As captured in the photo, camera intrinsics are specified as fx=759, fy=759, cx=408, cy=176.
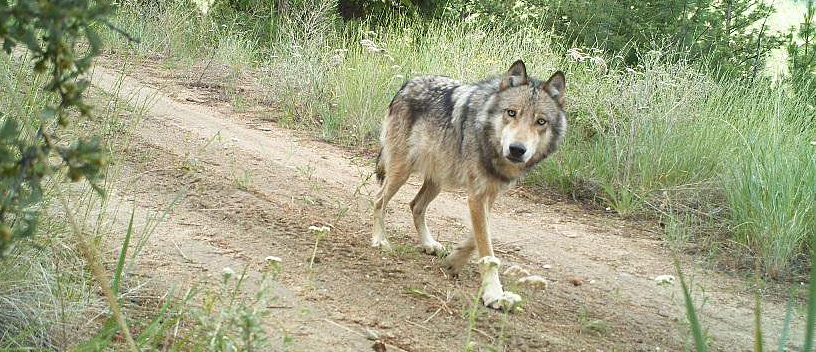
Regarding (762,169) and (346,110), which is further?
(346,110)

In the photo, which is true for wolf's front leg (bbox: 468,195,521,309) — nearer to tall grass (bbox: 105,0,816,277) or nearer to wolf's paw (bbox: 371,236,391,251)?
wolf's paw (bbox: 371,236,391,251)

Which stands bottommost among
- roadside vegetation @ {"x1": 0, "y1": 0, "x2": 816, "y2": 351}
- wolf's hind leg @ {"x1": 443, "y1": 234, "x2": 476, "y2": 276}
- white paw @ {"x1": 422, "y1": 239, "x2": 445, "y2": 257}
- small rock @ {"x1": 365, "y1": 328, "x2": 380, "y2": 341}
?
white paw @ {"x1": 422, "y1": 239, "x2": 445, "y2": 257}

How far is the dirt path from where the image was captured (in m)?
3.85

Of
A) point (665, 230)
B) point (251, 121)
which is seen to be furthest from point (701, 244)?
point (251, 121)

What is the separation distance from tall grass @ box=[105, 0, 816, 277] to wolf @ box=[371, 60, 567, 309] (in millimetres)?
1514

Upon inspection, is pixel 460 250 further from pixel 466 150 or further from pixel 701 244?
pixel 701 244

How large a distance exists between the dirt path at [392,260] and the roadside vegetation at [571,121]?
35cm

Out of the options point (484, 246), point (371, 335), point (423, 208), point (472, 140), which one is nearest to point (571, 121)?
point (423, 208)

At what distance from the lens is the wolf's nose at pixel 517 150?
4453 mm

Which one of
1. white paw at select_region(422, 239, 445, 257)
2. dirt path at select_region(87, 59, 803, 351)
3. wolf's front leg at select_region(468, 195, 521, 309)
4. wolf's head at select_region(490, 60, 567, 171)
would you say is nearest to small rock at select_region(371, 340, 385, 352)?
dirt path at select_region(87, 59, 803, 351)

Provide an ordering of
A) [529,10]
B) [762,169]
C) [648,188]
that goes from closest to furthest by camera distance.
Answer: [762,169], [648,188], [529,10]

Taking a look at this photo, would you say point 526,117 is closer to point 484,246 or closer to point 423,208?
point 484,246

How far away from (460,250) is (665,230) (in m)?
2.21

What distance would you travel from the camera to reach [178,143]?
6.93m
